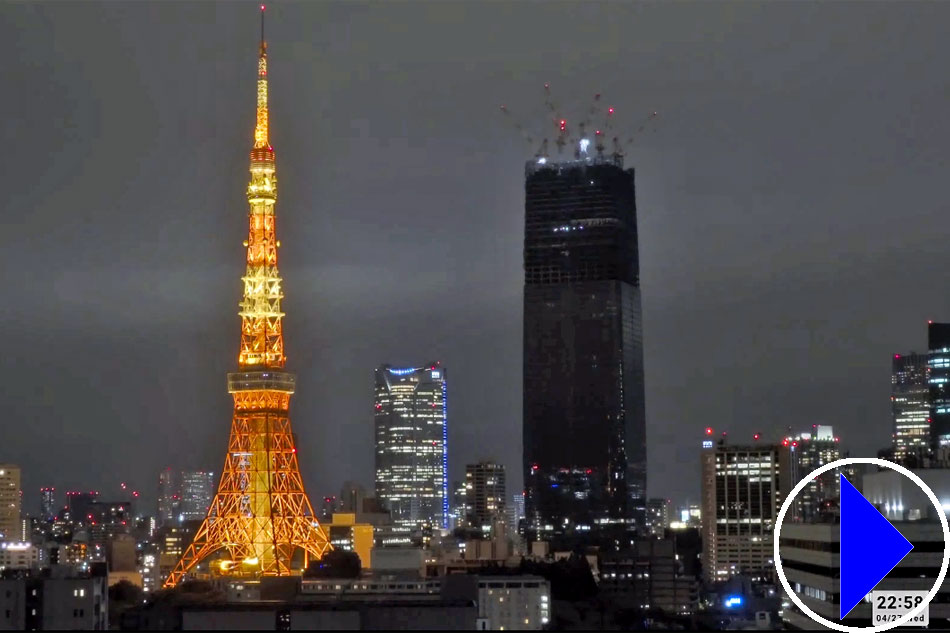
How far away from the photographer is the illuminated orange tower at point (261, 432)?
92438 millimetres

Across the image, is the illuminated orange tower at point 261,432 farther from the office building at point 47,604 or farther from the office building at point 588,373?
the office building at point 588,373

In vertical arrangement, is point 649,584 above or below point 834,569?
below

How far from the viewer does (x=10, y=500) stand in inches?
6688

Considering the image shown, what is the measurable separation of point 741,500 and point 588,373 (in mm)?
42908

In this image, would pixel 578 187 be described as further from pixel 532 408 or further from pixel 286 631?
pixel 286 631

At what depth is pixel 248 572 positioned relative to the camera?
302 ft

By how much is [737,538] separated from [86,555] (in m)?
53.9

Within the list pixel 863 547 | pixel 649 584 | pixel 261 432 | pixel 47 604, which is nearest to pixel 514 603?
pixel 261 432

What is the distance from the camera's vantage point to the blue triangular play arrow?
38122mm

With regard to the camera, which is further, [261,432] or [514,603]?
[261,432]

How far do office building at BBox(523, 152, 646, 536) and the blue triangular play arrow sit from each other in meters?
148

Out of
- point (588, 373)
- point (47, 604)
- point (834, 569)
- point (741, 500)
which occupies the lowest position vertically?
point (47, 604)
